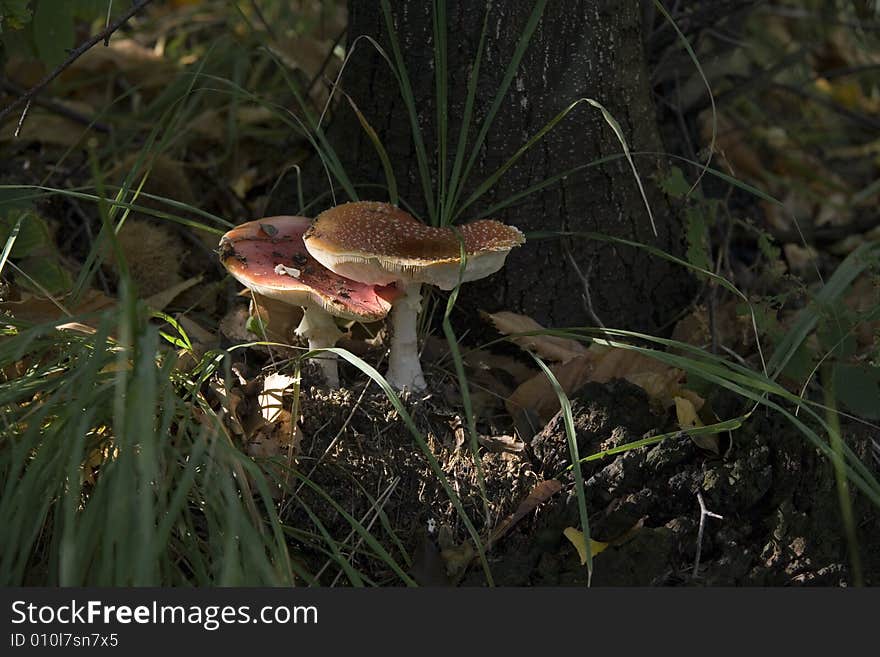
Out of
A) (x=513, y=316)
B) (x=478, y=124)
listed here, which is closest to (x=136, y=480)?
(x=513, y=316)

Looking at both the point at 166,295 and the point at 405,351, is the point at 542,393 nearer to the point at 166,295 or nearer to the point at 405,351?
the point at 405,351

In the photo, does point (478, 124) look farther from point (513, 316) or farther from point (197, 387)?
point (197, 387)

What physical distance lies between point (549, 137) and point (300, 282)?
0.79 m

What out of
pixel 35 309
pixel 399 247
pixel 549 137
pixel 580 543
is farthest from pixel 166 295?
pixel 580 543

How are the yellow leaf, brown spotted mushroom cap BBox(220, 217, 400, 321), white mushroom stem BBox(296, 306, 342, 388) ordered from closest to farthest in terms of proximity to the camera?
1. the yellow leaf
2. brown spotted mushroom cap BBox(220, 217, 400, 321)
3. white mushroom stem BBox(296, 306, 342, 388)

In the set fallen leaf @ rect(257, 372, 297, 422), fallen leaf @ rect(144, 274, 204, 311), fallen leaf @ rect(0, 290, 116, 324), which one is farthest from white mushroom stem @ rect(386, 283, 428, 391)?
fallen leaf @ rect(0, 290, 116, 324)

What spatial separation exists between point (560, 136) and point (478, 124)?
21 centimetres

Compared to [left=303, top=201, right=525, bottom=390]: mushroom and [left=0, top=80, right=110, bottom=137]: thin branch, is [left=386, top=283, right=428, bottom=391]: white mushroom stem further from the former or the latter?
[left=0, top=80, right=110, bottom=137]: thin branch

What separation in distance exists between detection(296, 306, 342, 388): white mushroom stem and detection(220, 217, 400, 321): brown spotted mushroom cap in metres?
0.05

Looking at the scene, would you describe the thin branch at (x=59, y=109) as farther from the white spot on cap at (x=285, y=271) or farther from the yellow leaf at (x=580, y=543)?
the yellow leaf at (x=580, y=543)

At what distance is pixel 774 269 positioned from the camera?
2.47m

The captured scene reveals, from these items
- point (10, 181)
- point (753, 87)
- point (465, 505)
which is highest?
point (753, 87)

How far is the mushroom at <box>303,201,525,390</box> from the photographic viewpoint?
1865 millimetres

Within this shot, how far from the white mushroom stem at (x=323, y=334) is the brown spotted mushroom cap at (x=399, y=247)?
0.16 m
